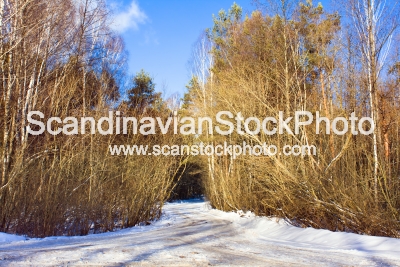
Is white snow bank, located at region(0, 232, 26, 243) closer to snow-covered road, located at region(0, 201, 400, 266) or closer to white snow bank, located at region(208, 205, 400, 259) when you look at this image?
snow-covered road, located at region(0, 201, 400, 266)

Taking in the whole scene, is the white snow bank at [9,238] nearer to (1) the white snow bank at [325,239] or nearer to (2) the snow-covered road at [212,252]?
(2) the snow-covered road at [212,252]

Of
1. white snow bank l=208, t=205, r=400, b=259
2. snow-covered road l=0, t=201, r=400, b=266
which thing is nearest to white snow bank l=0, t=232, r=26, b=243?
snow-covered road l=0, t=201, r=400, b=266

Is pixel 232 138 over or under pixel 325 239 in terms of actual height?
over

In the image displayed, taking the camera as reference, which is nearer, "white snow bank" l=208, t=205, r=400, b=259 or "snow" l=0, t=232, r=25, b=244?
"white snow bank" l=208, t=205, r=400, b=259

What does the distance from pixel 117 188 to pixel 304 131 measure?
19.1ft

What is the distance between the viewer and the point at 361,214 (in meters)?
6.86

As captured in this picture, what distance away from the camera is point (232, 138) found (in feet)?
46.2

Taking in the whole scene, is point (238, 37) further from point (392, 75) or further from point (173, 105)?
point (392, 75)

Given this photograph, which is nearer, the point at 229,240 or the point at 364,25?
the point at 229,240

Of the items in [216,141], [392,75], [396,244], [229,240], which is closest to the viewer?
[396,244]

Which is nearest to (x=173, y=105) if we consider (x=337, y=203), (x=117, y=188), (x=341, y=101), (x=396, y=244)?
(x=117, y=188)

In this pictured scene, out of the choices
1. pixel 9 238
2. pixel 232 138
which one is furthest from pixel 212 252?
pixel 232 138

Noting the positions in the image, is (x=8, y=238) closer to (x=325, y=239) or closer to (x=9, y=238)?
(x=9, y=238)

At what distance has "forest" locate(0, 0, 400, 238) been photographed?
23.4ft
